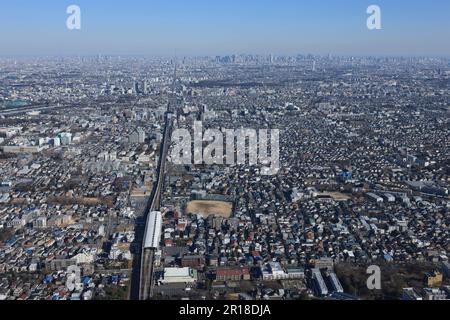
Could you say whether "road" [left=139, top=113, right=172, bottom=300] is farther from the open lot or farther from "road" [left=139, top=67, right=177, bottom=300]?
the open lot

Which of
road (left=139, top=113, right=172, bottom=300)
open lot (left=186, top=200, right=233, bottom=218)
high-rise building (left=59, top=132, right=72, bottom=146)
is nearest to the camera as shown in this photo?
road (left=139, top=113, right=172, bottom=300)

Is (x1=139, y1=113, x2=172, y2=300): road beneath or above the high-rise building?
beneath

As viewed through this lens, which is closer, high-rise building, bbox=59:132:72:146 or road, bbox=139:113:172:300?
road, bbox=139:113:172:300

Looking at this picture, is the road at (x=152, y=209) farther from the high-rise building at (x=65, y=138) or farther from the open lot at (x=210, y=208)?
the high-rise building at (x=65, y=138)

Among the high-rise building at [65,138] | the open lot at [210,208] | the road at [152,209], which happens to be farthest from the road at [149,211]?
the high-rise building at [65,138]

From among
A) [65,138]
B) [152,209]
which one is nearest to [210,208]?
[152,209]

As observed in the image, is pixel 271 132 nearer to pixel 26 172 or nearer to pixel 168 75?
pixel 26 172

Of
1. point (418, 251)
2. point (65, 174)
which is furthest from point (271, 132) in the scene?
point (418, 251)

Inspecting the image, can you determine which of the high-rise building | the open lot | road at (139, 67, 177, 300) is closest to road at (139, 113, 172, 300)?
road at (139, 67, 177, 300)

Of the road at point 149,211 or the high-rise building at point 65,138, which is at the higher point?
the high-rise building at point 65,138

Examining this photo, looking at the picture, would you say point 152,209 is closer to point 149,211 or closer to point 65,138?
point 149,211

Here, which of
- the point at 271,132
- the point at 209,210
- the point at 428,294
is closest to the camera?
the point at 428,294
